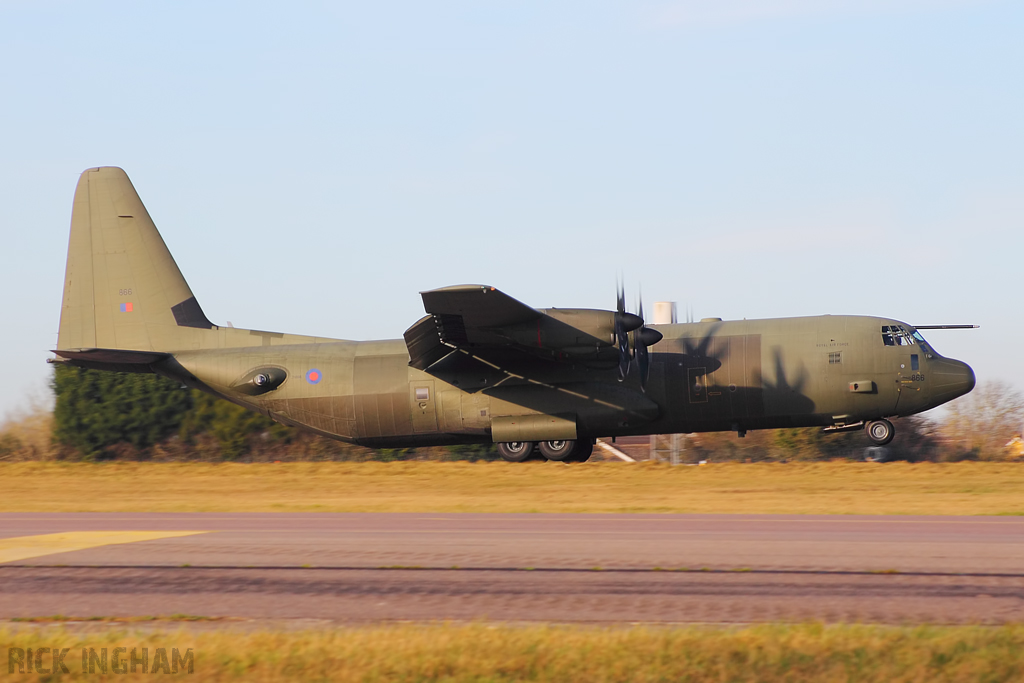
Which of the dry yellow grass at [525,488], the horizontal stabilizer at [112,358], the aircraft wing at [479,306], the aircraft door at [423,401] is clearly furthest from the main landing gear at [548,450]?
the horizontal stabilizer at [112,358]

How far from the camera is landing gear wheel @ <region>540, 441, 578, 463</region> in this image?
2627cm

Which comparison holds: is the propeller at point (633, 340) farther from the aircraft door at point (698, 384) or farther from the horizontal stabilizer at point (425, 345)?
the horizontal stabilizer at point (425, 345)

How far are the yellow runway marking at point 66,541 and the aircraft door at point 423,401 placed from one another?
416 inches

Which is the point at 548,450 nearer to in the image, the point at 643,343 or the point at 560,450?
the point at 560,450

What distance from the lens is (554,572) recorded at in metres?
10.7

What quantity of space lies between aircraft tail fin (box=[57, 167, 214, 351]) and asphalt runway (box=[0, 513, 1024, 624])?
43.5ft

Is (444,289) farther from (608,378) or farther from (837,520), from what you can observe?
(837,520)

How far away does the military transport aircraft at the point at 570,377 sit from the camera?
2347 cm

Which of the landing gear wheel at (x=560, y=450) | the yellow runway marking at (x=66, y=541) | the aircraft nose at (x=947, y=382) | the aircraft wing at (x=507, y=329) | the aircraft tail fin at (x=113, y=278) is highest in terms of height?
the aircraft tail fin at (x=113, y=278)

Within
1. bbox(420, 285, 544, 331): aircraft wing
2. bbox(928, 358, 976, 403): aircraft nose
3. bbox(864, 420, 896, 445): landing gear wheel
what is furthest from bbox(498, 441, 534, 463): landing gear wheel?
bbox(928, 358, 976, 403): aircraft nose

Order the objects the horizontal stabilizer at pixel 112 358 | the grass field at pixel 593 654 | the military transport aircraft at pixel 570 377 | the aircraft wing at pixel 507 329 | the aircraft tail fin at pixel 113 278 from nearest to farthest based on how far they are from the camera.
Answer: the grass field at pixel 593 654 → the aircraft wing at pixel 507 329 → the military transport aircraft at pixel 570 377 → the horizontal stabilizer at pixel 112 358 → the aircraft tail fin at pixel 113 278

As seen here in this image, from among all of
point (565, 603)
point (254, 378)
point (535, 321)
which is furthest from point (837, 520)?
point (254, 378)

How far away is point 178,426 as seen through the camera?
34.3 metres

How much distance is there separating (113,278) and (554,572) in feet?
71.2
